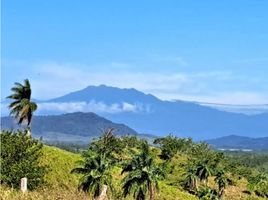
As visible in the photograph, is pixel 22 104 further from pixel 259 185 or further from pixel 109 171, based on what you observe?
pixel 259 185

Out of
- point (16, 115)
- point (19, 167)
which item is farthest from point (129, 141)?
point (19, 167)

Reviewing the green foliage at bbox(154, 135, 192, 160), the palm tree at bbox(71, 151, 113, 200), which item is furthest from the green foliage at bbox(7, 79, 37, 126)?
the green foliage at bbox(154, 135, 192, 160)

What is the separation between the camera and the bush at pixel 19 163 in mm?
62312

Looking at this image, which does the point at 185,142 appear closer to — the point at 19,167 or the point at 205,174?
the point at 205,174

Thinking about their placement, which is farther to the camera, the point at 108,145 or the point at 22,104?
the point at 108,145

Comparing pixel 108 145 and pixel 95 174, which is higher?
pixel 108 145

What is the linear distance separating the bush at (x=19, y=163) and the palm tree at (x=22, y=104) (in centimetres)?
2452

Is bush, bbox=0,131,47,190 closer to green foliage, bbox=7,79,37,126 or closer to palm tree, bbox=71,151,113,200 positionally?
palm tree, bbox=71,151,113,200

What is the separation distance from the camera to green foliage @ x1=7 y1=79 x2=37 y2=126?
94625mm

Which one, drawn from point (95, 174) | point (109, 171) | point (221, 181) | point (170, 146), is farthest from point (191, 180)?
point (95, 174)

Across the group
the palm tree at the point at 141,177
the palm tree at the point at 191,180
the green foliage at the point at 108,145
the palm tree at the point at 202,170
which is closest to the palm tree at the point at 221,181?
the palm tree at the point at 202,170

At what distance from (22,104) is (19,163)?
1227 inches

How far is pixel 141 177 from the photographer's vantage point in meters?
84.8

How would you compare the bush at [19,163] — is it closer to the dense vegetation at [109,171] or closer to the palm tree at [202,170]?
the dense vegetation at [109,171]
